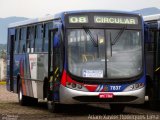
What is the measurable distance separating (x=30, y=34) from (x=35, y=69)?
6.50ft

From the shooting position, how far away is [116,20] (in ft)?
61.7

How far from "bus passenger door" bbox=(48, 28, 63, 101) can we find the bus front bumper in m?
0.68

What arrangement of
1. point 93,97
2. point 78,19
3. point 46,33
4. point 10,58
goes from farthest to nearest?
point 10,58, point 46,33, point 78,19, point 93,97

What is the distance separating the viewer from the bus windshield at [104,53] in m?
18.2

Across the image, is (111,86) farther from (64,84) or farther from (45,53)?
(45,53)

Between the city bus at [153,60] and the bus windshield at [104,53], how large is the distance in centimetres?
197

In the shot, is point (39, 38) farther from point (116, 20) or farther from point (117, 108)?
point (116, 20)

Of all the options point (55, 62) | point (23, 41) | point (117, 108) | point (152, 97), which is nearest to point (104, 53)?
point (55, 62)

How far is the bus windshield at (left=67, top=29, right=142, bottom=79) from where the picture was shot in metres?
18.2

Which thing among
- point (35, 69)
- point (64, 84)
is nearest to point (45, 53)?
point (35, 69)

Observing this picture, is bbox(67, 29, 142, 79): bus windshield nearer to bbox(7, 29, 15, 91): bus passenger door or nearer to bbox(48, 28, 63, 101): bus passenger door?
bbox(48, 28, 63, 101): bus passenger door

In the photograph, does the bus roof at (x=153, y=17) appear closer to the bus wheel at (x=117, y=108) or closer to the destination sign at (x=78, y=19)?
the bus wheel at (x=117, y=108)

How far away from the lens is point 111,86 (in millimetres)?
18297

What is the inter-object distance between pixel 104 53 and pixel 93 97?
1267mm
